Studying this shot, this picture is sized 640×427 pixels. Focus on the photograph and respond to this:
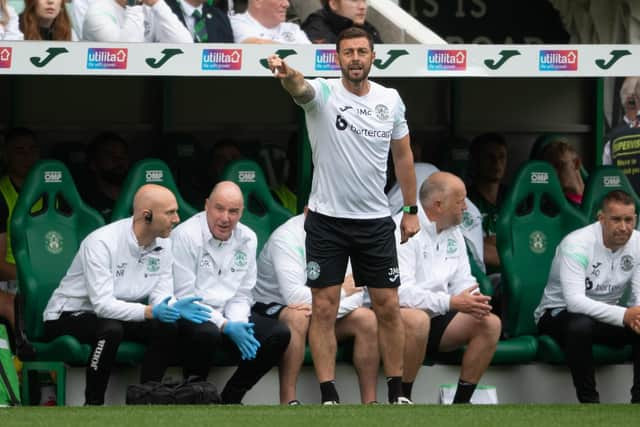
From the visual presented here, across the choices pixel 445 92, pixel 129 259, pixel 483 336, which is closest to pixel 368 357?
pixel 483 336

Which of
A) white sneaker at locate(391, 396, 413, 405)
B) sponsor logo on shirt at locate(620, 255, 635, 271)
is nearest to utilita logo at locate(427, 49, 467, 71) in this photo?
sponsor logo on shirt at locate(620, 255, 635, 271)

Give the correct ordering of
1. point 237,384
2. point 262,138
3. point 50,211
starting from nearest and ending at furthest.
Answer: point 237,384
point 50,211
point 262,138

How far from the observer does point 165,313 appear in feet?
32.0

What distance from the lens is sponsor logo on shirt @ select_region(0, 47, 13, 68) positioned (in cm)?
975

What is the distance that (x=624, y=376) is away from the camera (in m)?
10.6

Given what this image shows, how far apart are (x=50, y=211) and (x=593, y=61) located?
3.35m

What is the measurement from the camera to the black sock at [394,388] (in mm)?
9141

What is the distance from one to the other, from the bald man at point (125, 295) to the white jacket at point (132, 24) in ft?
3.04

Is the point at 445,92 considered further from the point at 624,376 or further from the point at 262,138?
the point at 624,376

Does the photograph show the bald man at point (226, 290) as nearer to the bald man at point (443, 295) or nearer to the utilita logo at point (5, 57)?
the bald man at point (443, 295)

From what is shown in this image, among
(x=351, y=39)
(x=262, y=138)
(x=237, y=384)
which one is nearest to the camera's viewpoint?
(x=351, y=39)

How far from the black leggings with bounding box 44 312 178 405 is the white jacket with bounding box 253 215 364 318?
0.80m

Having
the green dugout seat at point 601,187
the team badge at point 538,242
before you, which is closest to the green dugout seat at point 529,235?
the team badge at point 538,242

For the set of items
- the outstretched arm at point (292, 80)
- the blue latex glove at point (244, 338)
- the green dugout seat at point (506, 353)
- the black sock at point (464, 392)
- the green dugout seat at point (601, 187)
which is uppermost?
the outstretched arm at point (292, 80)
